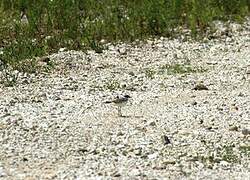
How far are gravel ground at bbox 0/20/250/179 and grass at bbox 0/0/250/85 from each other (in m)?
0.67

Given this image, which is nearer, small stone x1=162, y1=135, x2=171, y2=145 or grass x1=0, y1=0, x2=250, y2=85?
small stone x1=162, y1=135, x2=171, y2=145

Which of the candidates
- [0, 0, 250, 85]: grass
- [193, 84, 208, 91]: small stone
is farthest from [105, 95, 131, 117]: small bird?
[0, 0, 250, 85]: grass

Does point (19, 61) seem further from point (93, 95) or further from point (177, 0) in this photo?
point (177, 0)

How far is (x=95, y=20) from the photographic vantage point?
17078mm

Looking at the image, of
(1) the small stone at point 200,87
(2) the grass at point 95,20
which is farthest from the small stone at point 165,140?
(2) the grass at point 95,20

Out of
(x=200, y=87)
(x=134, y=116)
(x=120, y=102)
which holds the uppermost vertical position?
(x=120, y=102)

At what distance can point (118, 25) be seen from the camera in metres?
16.7

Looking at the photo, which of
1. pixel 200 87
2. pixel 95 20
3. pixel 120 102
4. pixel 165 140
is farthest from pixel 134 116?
pixel 95 20

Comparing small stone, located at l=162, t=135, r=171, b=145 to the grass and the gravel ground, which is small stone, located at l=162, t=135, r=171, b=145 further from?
the grass

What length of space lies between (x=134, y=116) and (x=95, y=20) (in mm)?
6548

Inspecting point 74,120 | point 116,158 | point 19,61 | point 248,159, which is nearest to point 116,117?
point 74,120

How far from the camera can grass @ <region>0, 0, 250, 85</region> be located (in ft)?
51.8

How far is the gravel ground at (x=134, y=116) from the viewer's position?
8.89 m

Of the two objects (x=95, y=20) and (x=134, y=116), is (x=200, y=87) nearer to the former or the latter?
(x=134, y=116)
